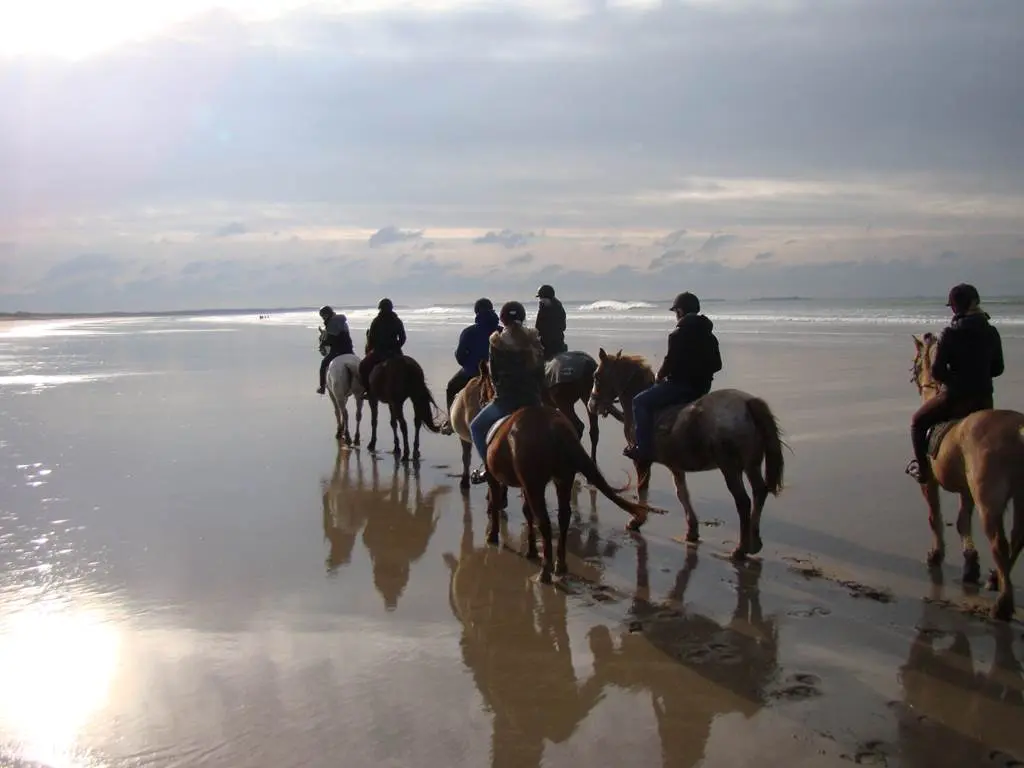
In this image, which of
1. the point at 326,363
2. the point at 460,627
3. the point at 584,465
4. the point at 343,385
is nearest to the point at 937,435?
the point at 584,465

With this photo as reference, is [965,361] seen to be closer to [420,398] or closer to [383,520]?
[383,520]

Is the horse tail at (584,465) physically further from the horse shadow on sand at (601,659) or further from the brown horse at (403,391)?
the brown horse at (403,391)

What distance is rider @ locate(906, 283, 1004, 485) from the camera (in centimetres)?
648

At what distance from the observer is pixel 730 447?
23.7 feet

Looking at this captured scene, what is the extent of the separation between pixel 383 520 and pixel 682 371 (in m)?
3.23

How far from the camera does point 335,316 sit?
14219mm

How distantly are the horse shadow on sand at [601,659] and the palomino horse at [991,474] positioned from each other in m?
1.49

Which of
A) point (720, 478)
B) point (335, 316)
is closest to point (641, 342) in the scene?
point (335, 316)

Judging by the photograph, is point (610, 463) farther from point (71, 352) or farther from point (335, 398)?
point (71, 352)

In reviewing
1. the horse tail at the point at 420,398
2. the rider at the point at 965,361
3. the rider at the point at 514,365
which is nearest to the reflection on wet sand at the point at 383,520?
the horse tail at the point at 420,398

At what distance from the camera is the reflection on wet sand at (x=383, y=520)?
279 inches

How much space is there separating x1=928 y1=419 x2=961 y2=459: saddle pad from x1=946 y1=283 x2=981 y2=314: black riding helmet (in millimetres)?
844

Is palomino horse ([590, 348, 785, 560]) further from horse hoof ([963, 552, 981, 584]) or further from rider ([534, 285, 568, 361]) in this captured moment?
rider ([534, 285, 568, 361])

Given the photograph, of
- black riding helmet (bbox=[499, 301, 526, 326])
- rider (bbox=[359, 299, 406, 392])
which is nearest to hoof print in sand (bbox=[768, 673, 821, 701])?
black riding helmet (bbox=[499, 301, 526, 326])
